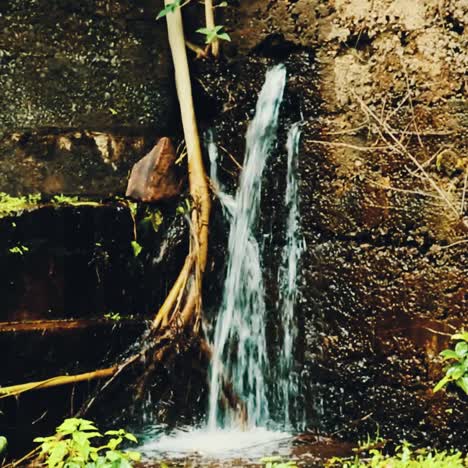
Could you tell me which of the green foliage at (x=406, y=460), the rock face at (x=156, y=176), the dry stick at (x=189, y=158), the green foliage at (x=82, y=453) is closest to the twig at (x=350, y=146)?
the dry stick at (x=189, y=158)

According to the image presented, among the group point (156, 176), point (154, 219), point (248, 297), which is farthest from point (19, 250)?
point (248, 297)

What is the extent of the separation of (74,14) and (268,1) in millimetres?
1351

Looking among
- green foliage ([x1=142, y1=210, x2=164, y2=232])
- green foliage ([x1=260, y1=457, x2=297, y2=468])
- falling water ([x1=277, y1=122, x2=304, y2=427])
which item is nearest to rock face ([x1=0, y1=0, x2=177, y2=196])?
green foliage ([x1=142, y1=210, x2=164, y2=232])

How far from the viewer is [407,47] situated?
3.63 metres

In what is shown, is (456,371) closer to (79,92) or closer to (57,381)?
(57,381)

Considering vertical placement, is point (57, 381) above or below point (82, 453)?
above

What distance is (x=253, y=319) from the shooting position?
14.2 feet

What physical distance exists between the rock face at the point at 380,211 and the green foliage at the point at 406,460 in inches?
3.0

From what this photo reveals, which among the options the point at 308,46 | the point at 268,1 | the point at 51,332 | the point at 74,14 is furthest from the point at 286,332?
the point at 74,14

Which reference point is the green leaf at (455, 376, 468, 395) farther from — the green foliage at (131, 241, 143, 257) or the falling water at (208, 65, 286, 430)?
the green foliage at (131, 241, 143, 257)

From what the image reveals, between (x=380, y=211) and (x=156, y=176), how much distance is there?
4.99 feet

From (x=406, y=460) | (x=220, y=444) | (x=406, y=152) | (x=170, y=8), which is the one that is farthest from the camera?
(x=170, y=8)

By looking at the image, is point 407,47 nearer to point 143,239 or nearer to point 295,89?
point 295,89

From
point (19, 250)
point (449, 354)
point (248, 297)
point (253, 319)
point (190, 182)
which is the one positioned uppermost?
point (190, 182)
